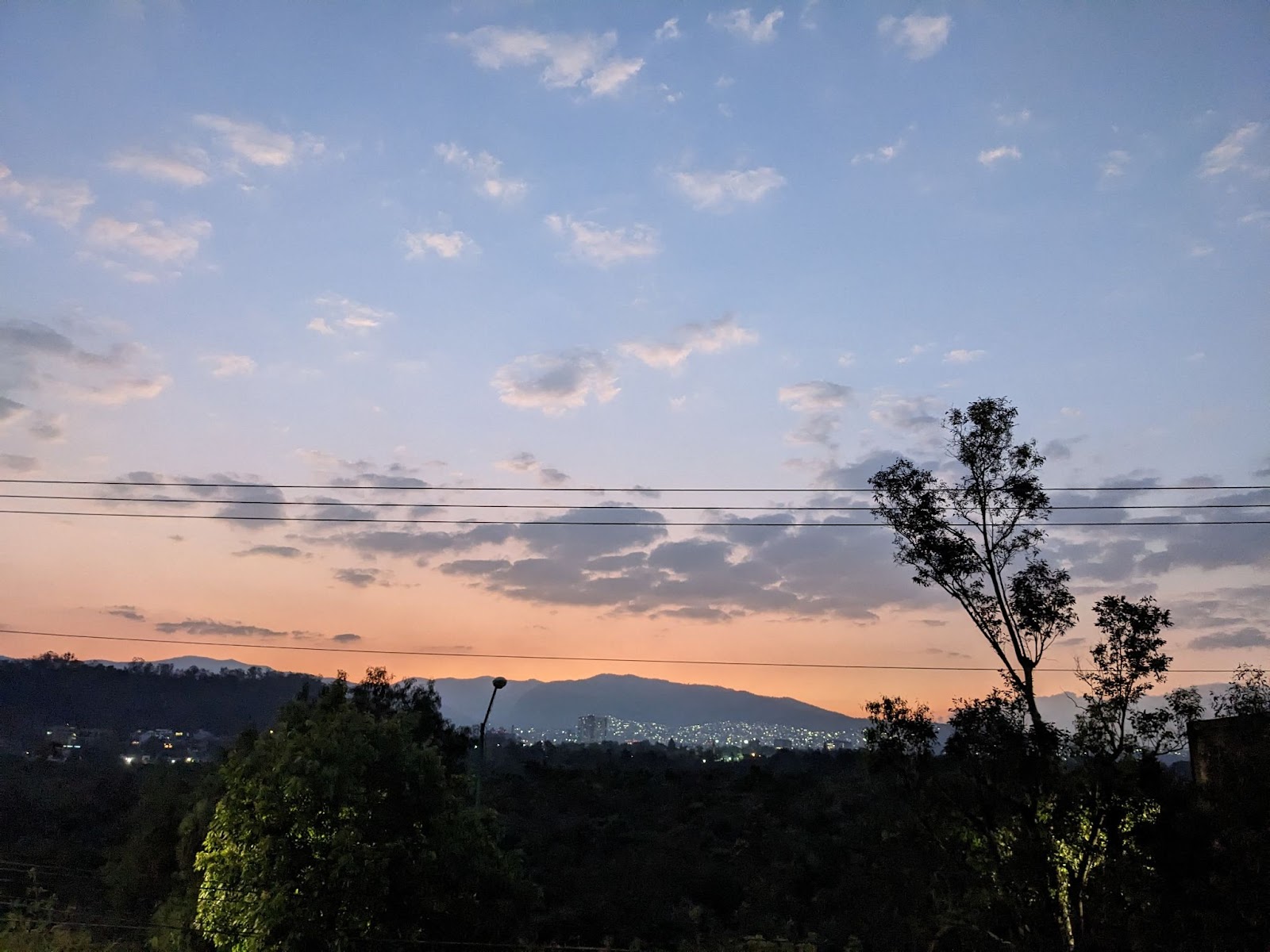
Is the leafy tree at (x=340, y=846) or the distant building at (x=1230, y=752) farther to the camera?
the distant building at (x=1230, y=752)

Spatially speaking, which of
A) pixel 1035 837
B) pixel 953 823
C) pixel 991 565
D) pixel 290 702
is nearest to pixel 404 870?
pixel 290 702

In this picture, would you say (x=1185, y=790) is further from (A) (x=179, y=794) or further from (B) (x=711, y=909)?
(A) (x=179, y=794)

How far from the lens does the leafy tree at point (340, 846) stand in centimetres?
2034

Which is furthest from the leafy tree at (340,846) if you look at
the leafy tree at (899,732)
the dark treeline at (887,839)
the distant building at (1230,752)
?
the distant building at (1230,752)

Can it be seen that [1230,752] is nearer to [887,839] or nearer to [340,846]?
[887,839]

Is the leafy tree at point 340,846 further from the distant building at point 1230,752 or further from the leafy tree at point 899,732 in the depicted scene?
the distant building at point 1230,752

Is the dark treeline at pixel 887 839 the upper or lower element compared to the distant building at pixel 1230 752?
lower

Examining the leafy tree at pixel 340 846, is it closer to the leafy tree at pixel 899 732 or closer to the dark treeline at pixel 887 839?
the dark treeline at pixel 887 839

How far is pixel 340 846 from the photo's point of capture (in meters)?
20.4

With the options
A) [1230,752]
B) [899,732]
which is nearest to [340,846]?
[899,732]

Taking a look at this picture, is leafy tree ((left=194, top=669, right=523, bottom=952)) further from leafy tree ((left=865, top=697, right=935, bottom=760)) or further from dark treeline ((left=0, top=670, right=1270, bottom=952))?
leafy tree ((left=865, top=697, right=935, bottom=760))

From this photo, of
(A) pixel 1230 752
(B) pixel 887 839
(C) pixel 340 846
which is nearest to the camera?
(C) pixel 340 846

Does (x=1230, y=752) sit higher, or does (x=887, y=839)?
(x=1230, y=752)

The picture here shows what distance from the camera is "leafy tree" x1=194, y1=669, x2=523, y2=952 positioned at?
20.3 m
